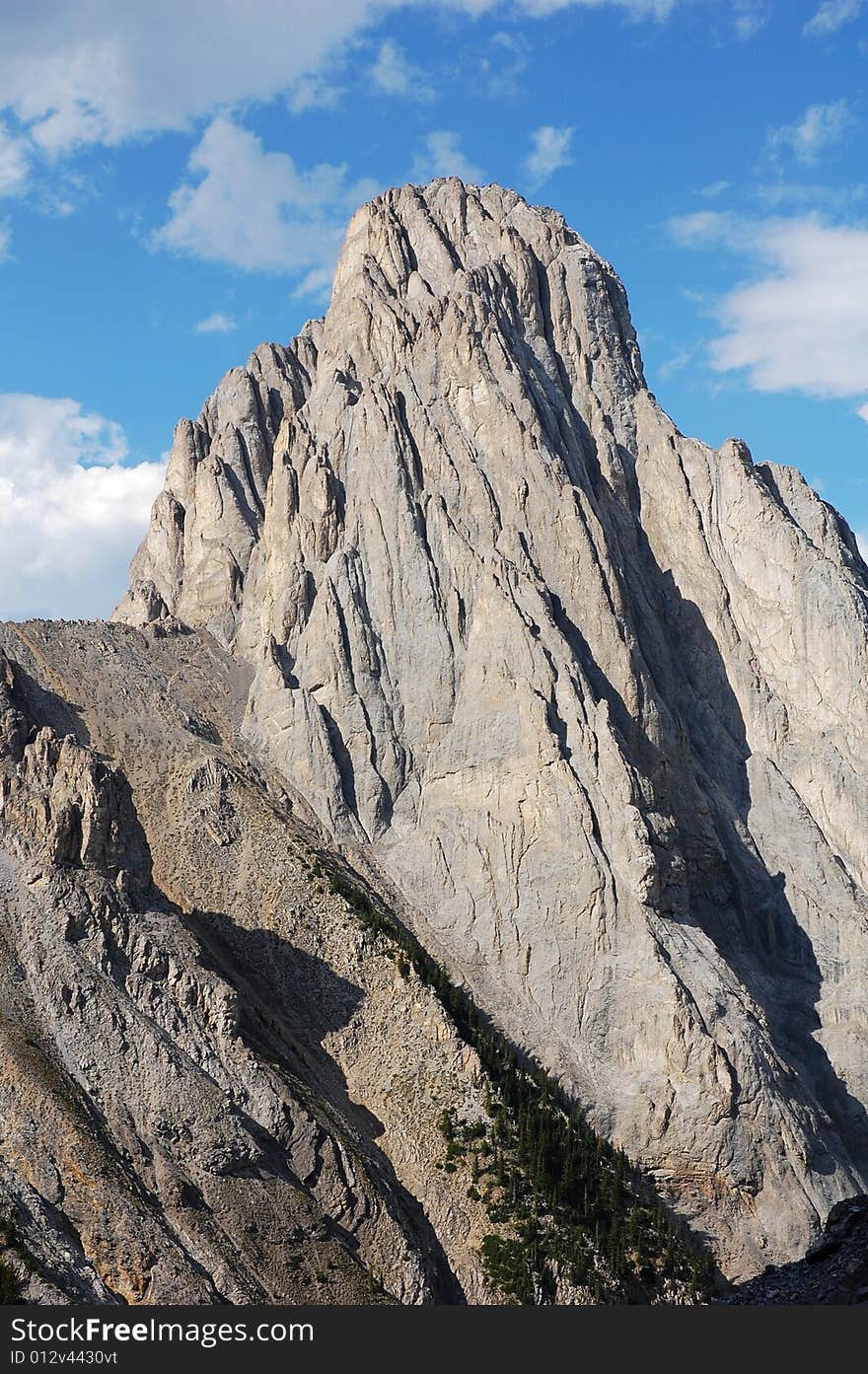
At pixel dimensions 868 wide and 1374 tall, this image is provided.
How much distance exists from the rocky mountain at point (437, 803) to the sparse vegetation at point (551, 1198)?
67cm

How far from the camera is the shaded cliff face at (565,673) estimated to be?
339ft

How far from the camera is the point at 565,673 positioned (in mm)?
116625

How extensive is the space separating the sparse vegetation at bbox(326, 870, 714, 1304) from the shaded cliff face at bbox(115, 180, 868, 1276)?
14.8 feet

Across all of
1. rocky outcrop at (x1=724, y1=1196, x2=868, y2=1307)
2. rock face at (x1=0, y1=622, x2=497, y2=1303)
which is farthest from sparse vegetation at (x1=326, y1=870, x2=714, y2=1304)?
rocky outcrop at (x1=724, y1=1196, x2=868, y2=1307)

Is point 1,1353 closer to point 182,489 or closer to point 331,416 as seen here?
point 331,416

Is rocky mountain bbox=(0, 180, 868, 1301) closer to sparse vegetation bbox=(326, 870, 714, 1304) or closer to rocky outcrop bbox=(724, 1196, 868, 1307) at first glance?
sparse vegetation bbox=(326, 870, 714, 1304)

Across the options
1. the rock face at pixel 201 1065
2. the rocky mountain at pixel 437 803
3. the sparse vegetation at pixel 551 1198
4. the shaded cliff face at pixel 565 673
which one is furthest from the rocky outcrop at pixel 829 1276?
the shaded cliff face at pixel 565 673

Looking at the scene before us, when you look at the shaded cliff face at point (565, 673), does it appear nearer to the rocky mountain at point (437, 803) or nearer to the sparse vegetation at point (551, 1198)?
the rocky mountain at point (437, 803)

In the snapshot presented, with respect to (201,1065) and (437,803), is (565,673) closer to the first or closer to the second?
(437,803)

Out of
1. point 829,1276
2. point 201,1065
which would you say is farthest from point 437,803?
point 829,1276

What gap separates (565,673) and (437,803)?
13.6 meters

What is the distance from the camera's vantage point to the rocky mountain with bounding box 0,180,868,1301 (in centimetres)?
8281

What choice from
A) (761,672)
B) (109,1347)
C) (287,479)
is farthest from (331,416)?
(109,1347)

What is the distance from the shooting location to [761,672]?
13188 centimetres
